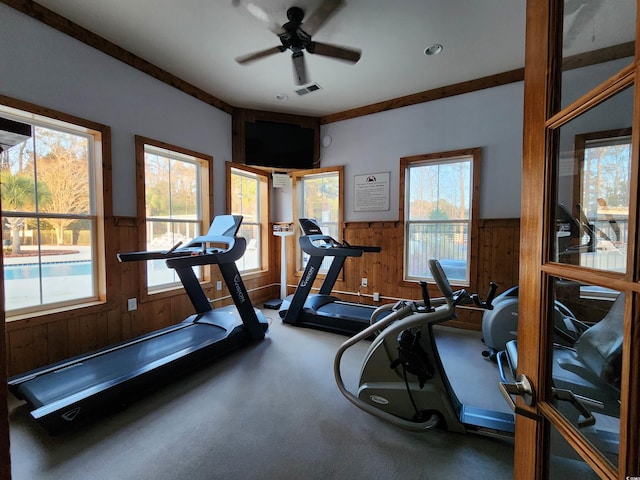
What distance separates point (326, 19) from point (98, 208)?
2893 millimetres

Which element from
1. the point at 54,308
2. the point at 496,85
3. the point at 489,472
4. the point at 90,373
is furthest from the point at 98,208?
the point at 496,85

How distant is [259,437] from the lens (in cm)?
174

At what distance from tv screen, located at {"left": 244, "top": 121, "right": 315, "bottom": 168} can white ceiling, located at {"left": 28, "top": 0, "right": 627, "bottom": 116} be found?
24.8 inches

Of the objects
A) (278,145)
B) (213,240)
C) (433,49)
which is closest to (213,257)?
(213,240)

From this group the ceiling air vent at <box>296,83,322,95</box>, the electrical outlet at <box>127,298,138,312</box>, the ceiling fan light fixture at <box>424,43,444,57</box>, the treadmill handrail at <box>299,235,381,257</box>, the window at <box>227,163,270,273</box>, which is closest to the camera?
the ceiling fan light fixture at <box>424,43,444,57</box>

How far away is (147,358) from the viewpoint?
236cm

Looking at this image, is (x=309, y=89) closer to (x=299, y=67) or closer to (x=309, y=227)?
(x=299, y=67)

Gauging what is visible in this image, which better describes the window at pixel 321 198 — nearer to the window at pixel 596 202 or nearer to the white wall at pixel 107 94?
the white wall at pixel 107 94

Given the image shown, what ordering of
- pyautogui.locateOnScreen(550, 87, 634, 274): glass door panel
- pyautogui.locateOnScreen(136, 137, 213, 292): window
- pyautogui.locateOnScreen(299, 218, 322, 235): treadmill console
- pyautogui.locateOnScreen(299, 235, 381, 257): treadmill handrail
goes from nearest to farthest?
pyautogui.locateOnScreen(550, 87, 634, 274): glass door panel, pyautogui.locateOnScreen(136, 137, 213, 292): window, pyautogui.locateOnScreen(299, 235, 381, 257): treadmill handrail, pyautogui.locateOnScreen(299, 218, 322, 235): treadmill console


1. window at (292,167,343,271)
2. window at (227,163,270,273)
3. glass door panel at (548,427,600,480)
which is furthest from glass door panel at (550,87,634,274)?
window at (227,163,270,273)

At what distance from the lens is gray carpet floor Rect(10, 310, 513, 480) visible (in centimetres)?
151

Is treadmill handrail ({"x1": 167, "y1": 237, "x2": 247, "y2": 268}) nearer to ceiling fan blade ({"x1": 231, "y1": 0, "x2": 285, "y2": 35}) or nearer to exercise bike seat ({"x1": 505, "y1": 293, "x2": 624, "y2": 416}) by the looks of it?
ceiling fan blade ({"x1": 231, "y1": 0, "x2": 285, "y2": 35})

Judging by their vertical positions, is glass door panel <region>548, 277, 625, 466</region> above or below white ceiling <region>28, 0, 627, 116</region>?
below

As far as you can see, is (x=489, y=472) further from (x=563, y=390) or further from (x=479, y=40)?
(x=479, y=40)
